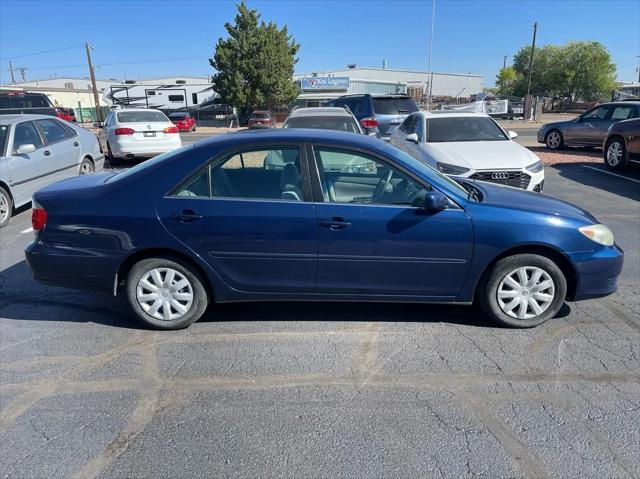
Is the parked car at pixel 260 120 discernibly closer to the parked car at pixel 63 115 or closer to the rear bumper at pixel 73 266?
the parked car at pixel 63 115

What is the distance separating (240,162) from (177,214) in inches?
25.7

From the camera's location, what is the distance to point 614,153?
1131cm

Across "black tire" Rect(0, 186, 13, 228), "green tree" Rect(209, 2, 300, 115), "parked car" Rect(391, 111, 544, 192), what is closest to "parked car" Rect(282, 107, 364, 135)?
"parked car" Rect(391, 111, 544, 192)

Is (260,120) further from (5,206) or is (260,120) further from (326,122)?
(5,206)

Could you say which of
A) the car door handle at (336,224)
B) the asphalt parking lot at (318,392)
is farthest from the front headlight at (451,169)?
the car door handle at (336,224)

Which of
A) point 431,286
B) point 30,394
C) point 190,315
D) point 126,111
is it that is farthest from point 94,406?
point 126,111

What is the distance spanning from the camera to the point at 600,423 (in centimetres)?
279

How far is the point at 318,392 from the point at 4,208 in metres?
6.25

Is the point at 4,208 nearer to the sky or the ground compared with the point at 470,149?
nearer to the ground

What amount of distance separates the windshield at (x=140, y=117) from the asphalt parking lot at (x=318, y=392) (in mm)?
8785

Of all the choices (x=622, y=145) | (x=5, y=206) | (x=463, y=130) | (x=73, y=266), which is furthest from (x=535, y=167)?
(x=5, y=206)

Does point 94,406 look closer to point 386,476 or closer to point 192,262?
point 192,262

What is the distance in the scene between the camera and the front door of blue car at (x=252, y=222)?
11.9ft

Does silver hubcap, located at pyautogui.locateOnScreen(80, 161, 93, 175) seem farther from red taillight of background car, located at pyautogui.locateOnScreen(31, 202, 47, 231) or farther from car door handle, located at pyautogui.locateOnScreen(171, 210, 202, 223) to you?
car door handle, located at pyautogui.locateOnScreen(171, 210, 202, 223)
